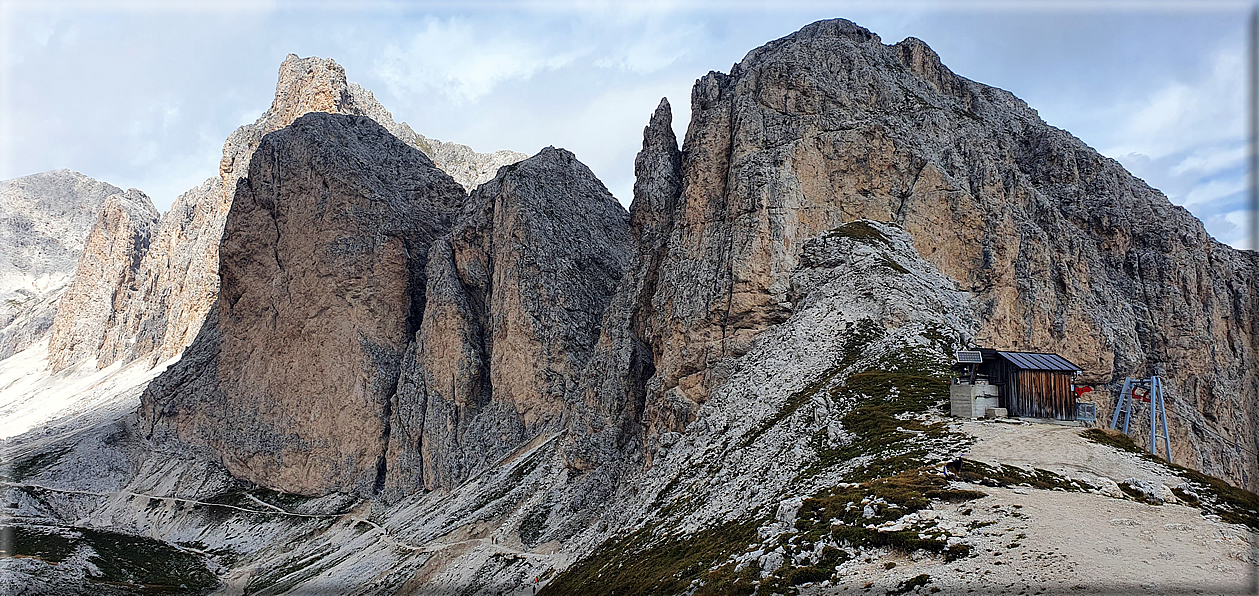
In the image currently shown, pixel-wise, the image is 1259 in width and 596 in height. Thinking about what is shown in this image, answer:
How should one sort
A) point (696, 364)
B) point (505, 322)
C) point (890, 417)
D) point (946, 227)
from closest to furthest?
point (890, 417) → point (946, 227) → point (696, 364) → point (505, 322)

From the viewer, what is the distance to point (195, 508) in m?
132

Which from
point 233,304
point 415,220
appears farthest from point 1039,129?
point 233,304

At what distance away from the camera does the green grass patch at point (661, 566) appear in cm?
3375

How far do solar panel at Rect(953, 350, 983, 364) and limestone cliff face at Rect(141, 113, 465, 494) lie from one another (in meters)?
105

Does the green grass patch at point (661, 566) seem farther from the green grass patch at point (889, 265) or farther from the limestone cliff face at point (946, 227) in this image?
the green grass patch at point (889, 265)

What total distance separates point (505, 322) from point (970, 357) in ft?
272

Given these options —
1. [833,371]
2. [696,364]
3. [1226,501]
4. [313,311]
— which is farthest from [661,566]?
[313,311]

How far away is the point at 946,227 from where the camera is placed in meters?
71.4

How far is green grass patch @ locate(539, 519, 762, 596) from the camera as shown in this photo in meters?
33.8

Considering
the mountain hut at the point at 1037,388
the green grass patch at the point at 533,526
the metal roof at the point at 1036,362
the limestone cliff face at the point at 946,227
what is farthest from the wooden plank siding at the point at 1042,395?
the green grass patch at the point at 533,526

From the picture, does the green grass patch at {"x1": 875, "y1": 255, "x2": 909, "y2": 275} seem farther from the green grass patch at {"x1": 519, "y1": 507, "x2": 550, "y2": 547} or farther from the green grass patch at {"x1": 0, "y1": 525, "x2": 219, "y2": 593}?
the green grass patch at {"x1": 0, "y1": 525, "x2": 219, "y2": 593}

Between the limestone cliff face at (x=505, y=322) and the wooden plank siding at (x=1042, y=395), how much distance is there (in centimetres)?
7138

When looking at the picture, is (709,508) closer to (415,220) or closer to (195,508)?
(415,220)

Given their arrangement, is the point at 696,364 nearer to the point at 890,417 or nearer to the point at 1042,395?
the point at 890,417
